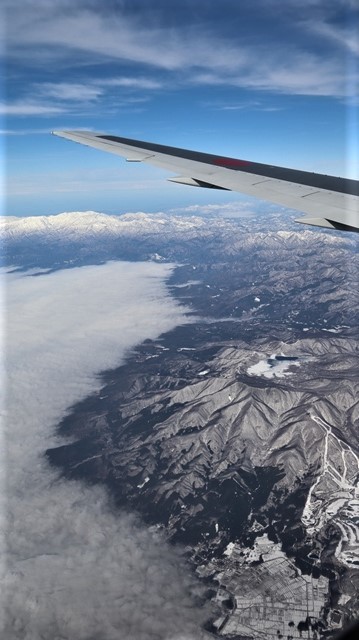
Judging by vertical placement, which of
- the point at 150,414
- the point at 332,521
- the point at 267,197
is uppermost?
the point at 267,197

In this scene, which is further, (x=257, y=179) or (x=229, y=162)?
(x=229, y=162)

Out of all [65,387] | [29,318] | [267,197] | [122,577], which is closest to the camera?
[267,197]

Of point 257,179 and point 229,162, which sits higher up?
point 229,162

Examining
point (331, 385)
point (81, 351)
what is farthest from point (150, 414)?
point (331, 385)

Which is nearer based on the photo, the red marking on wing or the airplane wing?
the airplane wing

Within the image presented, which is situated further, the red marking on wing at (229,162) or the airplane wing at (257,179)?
the red marking on wing at (229,162)

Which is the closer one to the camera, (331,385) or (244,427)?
(244,427)

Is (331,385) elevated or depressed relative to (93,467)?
elevated

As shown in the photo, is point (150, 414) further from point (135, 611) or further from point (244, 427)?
point (135, 611)
